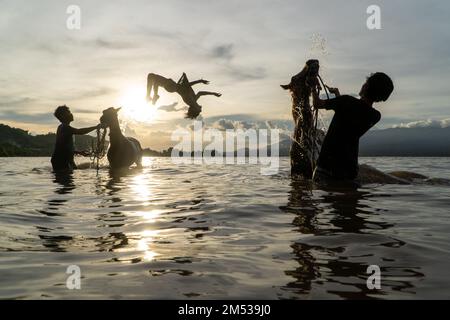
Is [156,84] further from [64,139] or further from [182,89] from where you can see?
[64,139]

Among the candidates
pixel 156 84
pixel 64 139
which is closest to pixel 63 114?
pixel 64 139

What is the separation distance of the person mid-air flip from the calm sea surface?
3728 mm

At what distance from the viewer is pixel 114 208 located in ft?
21.9

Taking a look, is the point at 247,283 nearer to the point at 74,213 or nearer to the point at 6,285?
the point at 6,285

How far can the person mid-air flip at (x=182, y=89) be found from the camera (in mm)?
10398

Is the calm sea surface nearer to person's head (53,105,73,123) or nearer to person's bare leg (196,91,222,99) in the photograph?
person's bare leg (196,91,222,99)

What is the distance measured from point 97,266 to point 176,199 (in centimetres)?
437

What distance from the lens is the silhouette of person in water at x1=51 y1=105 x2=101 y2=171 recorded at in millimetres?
14758

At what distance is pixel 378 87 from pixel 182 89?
480cm

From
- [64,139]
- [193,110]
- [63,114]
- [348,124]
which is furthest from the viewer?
[63,114]

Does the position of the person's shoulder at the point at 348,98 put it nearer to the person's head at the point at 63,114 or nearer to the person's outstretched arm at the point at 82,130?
the person's outstretched arm at the point at 82,130

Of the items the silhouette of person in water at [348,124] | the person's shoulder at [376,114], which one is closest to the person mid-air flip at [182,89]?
the silhouette of person in water at [348,124]

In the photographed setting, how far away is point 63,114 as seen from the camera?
49.1ft


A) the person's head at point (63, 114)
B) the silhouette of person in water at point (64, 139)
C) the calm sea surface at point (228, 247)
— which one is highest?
the person's head at point (63, 114)
